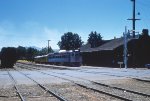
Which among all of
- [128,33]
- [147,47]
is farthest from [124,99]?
[147,47]

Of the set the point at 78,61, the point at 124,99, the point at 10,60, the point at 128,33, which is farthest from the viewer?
the point at 78,61

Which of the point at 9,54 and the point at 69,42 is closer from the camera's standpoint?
the point at 9,54

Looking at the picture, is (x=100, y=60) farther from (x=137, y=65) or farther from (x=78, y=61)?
(x=137, y=65)

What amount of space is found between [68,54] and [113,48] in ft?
33.8

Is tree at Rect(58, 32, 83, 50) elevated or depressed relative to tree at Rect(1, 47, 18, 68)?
elevated

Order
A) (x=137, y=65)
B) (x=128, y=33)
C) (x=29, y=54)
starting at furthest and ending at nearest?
1. (x=29, y=54)
2. (x=137, y=65)
3. (x=128, y=33)

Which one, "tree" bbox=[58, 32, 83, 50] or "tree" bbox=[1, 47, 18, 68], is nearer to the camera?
"tree" bbox=[1, 47, 18, 68]

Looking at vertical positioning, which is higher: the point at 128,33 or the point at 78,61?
the point at 128,33

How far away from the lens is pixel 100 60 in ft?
193

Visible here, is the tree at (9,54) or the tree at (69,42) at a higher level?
the tree at (69,42)

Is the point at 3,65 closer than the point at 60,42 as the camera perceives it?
Yes

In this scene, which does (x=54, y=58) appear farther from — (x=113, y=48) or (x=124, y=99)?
(x=124, y=99)

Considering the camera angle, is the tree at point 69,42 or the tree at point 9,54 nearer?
the tree at point 9,54

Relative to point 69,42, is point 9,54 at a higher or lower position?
lower
